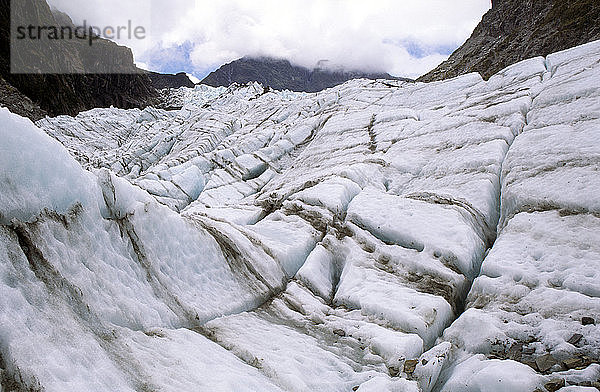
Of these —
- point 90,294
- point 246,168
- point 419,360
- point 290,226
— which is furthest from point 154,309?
point 246,168

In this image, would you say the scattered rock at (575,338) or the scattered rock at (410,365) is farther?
the scattered rock at (410,365)

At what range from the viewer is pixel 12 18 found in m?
74.8

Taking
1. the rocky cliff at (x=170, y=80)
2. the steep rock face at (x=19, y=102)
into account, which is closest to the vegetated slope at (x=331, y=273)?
the steep rock face at (x=19, y=102)

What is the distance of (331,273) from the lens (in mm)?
9141

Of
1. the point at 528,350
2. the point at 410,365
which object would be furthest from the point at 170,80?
the point at 528,350

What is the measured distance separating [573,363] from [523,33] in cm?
4808

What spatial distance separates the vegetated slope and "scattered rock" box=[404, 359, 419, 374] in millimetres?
18

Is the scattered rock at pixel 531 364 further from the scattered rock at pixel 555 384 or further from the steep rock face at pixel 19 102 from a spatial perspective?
the steep rock face at pixel 19 102

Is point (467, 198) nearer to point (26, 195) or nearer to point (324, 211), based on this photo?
point (324, 211)

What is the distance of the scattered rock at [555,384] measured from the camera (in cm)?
471

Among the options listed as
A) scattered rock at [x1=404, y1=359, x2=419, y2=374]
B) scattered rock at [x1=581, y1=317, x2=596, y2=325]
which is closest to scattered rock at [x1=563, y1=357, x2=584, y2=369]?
scattered rock at [x1=581, y1=317, x2=596, y2=325]

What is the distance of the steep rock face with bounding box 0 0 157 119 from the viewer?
7250 cm

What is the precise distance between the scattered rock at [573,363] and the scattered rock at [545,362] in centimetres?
15

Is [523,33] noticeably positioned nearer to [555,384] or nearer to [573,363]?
[573,363]
